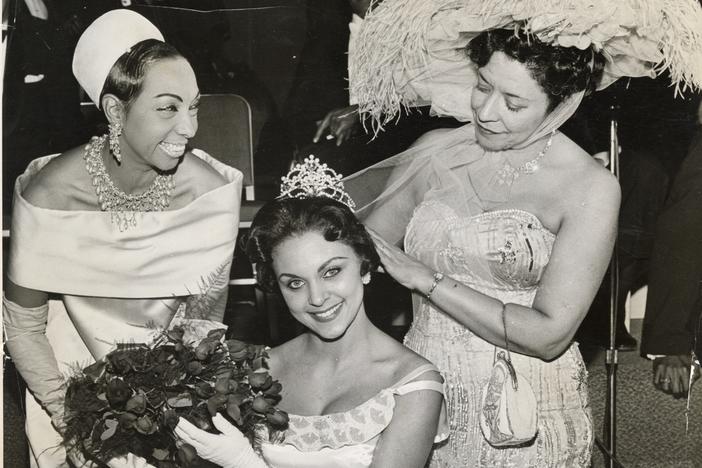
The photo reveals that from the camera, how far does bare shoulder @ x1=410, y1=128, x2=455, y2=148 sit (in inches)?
78.1

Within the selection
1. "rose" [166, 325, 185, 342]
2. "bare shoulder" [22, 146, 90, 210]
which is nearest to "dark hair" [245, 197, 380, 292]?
"rose" [166, 325, 185, 342]

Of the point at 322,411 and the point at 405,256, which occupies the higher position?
the point at 405,256

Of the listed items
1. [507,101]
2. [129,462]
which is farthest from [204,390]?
[507,101]

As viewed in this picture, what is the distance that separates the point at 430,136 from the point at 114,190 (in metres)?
0.81

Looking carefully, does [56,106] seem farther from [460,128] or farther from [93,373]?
[460,128]

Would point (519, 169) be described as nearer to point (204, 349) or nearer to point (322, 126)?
point (322, 126)

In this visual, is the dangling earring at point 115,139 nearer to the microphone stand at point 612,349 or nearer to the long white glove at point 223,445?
the long white glove at point 223,445

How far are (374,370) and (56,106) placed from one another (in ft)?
3.46

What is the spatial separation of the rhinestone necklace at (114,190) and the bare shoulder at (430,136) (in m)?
0.63

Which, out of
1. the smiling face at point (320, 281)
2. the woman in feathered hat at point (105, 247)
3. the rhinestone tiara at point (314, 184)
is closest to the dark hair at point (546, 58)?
the rhinestone tiara at point (314, 184)

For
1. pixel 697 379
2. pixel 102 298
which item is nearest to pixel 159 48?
pixel 102 298

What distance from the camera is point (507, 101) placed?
1.84 m

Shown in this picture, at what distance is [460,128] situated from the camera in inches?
77.6

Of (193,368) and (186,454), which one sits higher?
(193,368)
